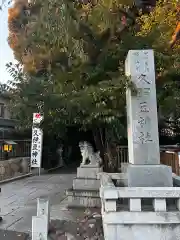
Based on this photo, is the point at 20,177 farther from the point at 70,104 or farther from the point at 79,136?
the point at 70,104

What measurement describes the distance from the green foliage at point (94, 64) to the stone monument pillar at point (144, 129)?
0.40 m

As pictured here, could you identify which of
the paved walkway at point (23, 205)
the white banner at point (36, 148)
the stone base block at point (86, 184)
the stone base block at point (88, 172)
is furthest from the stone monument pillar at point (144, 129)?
the white banner at point (36, 148)

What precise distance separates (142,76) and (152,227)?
9.05 ft

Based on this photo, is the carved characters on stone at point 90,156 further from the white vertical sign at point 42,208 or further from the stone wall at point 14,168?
the stone wall at point 14,168

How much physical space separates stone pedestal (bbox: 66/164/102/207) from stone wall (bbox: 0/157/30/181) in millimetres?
5833

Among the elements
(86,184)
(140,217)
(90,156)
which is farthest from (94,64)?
(140,217)

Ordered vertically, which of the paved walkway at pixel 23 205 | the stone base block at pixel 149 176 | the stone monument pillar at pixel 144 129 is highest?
the stone monument pillar at pixel 144 129

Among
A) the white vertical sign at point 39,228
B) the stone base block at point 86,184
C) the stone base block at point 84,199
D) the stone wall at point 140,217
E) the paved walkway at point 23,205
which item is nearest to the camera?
the stone wall at point 140,217

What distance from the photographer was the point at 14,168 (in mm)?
13914

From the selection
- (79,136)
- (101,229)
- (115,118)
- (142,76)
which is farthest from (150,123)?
(79,136)

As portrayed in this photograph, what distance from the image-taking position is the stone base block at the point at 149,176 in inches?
178

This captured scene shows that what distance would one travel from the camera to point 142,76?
16.3 ft

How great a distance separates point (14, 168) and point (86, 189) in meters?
7.50

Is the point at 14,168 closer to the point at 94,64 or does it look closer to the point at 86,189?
the point at 86,189
